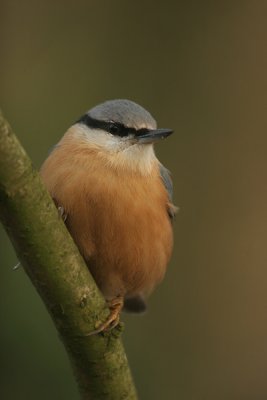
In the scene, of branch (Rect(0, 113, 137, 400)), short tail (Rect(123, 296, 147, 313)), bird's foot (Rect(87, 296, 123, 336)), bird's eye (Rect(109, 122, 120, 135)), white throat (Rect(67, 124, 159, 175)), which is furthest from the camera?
short tail (Rect(123, 296, 147, 313))

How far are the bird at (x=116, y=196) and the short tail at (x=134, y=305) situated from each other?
18.2 inches

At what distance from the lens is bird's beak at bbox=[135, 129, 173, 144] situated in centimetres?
301

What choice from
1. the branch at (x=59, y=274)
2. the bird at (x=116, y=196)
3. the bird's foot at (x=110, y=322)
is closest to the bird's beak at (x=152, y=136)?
the bird at (x=116, y=196)

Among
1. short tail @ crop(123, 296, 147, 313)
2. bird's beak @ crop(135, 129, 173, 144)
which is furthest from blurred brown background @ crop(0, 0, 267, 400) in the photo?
bird's beak @ crop(135, 129, 173, 144)

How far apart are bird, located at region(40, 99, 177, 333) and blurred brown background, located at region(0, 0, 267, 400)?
1.52 metres

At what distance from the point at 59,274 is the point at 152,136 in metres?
0.97

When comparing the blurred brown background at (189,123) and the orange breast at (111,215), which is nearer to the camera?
the orange breast at (111,215)

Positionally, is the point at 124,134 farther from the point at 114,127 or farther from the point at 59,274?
the point at 59,274

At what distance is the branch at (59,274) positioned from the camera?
6.66 feet

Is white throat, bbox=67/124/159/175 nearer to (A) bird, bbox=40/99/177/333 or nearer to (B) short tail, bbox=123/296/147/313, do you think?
(A) bird, bbox=40/99/177/333

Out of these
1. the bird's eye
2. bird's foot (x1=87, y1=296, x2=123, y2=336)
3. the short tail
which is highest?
the bird's eye

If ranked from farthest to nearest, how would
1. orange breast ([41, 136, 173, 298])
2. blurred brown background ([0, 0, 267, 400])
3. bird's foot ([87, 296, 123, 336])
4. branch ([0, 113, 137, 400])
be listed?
blurred brown background ([0, 0, 267, 400]) < orange breast ([41, 136, 173, 298]) < bird's foot ([87, 296, 123, 336]) < branch ([0, 113, 137, 400])

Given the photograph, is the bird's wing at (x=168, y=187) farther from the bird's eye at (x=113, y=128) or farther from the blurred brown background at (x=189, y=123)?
the blurred brown background at (x=189, y=123)

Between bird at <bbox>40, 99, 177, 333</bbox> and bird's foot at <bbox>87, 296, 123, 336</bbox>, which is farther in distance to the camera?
bird at <bbox>40, 99, 177, 333</bbox>
